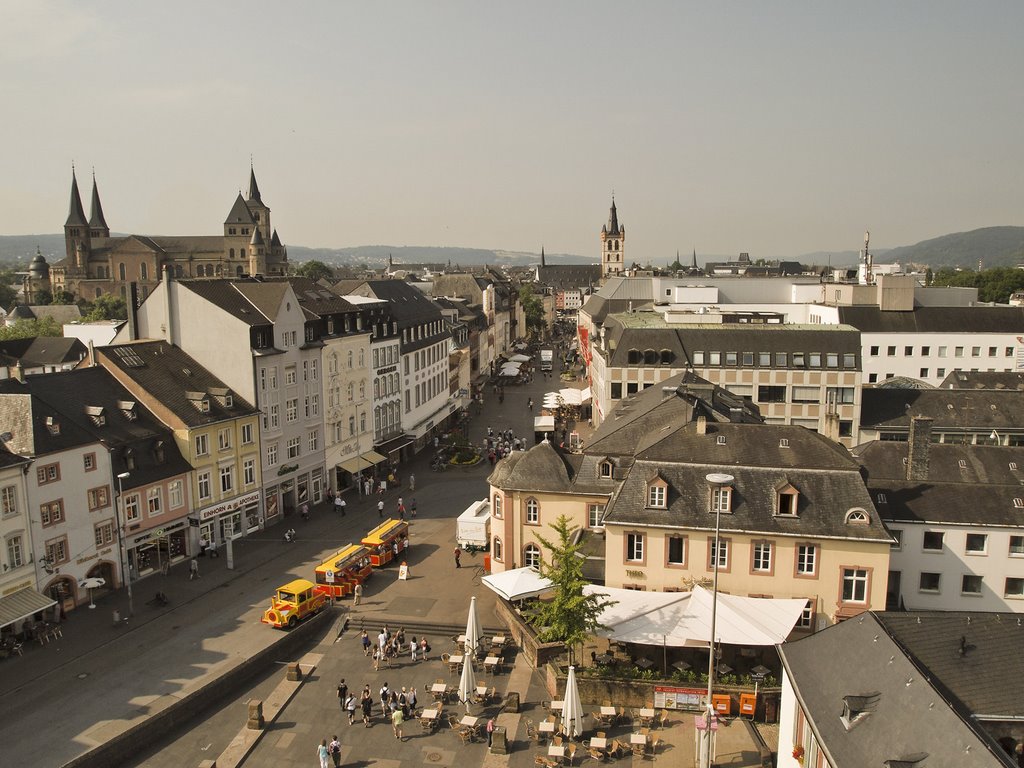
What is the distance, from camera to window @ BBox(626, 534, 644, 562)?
115 ft

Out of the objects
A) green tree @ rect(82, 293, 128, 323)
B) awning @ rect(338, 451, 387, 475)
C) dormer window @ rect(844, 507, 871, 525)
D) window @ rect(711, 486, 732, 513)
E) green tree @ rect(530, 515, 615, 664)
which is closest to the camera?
green tree @ rect(530, 515, 615, 664)

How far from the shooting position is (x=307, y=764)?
88.2ft

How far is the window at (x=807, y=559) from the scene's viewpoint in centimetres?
3338

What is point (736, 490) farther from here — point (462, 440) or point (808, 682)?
point (462, 440)

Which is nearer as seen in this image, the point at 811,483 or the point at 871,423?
the point at 811,483

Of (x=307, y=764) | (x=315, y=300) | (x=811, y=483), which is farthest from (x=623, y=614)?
(x=315, y=300)

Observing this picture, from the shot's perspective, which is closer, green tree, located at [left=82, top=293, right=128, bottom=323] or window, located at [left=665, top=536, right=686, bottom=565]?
window, located at [left=665, top=536, right=686, bottom=565]

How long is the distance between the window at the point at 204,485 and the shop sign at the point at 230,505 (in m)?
0.76

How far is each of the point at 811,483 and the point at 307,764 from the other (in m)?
22.7

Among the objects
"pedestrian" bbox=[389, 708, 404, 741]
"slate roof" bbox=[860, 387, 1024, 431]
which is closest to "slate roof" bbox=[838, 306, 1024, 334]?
"slate roof" bbox=[860, 387, 1024, 431]

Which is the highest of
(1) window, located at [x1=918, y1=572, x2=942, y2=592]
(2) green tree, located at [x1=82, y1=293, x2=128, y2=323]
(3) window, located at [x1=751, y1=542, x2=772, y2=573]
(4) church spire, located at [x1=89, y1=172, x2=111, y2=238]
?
(4) church spire, located at [x1=89, y1=172, x2=111, y2=238]

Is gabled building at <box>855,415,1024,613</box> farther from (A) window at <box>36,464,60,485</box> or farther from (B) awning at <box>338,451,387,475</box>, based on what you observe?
(A) window at <box>36,464,60,485</box>

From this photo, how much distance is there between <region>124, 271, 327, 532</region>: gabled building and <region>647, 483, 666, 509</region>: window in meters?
27.3

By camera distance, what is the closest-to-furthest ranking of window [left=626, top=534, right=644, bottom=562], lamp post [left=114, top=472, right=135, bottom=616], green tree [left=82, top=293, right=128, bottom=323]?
window [left=626, top=534, right=644, bottom=562] → lamp post [left=114, top=472, right=135, bottom=616] → green tree [left=82, top=293, right=128, bottom=323]
